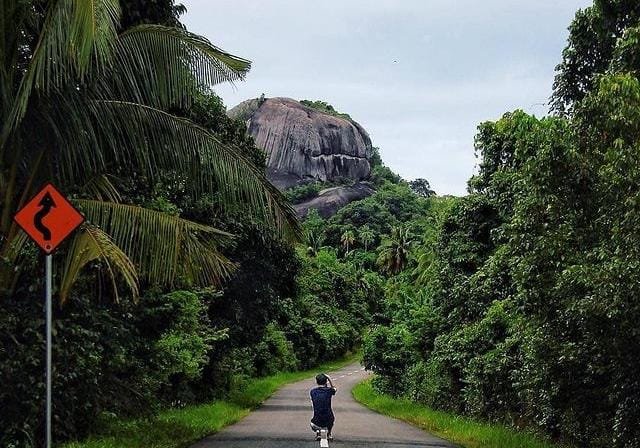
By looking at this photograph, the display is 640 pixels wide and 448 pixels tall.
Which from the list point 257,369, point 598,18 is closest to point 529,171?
point 598,18

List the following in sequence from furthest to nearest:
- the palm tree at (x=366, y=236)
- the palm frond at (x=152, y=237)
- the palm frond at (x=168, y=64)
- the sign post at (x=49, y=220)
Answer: the palm tree at (x=366, y=236)
the palm frond at (x=168, y=64)
the palm frond at (x=152, y=237)
the sign post at (x=49, y=220)

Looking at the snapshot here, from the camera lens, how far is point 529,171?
986 centimetres

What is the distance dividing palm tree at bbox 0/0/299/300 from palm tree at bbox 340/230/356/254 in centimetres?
8113

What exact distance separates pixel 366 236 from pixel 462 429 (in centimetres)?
7804

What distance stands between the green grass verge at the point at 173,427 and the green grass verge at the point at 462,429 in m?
4.30

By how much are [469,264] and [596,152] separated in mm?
12373

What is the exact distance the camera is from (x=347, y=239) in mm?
92000

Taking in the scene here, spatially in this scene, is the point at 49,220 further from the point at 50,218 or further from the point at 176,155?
the point at 176,155

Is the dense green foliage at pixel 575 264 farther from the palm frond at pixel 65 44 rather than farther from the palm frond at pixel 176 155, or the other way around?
the palm frond at pixel 65 44

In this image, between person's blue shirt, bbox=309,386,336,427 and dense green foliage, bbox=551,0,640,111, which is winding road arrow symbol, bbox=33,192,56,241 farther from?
dense green foliage, bbox=551,0,640,111

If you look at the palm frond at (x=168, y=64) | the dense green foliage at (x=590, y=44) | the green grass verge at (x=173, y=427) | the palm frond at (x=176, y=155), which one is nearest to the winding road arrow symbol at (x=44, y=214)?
the palm frond at (x=176, y=155)

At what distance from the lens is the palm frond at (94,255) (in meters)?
8.04

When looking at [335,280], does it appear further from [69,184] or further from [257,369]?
[69,184]

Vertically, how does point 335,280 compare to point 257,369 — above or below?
above
